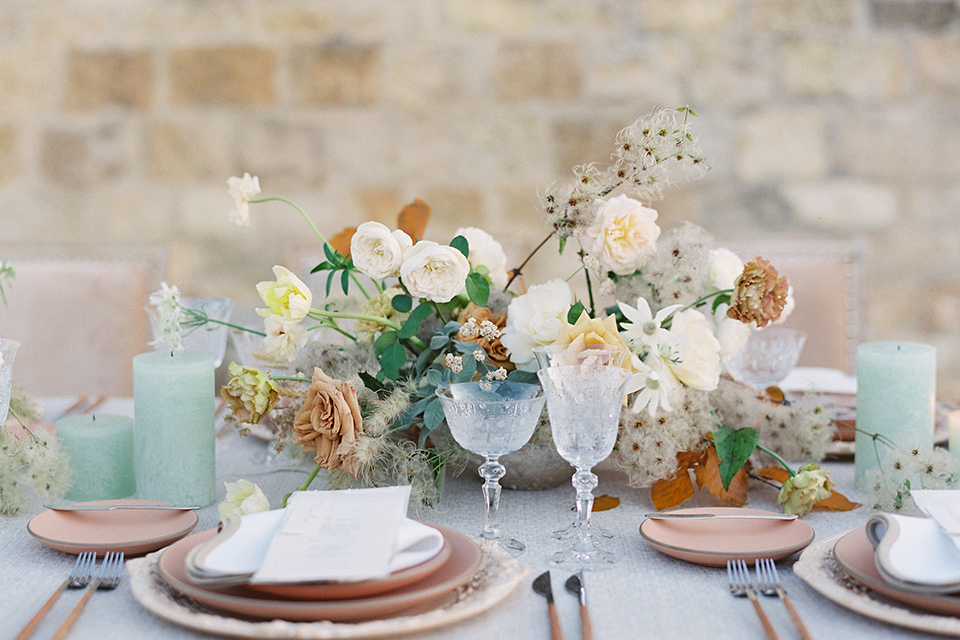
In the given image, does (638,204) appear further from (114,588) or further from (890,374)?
(114,588)

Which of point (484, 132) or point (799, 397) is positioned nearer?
point (799, 397)

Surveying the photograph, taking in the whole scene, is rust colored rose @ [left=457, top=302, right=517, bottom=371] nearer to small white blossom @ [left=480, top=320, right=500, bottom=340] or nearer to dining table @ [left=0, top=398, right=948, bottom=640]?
small white blossom @ [left=480, top=320, right=500, bottom=340]

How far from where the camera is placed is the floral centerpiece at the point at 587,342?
0.99 meters

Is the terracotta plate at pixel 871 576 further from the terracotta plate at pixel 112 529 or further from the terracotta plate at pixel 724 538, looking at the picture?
the terracotta plate at pixel 112 529

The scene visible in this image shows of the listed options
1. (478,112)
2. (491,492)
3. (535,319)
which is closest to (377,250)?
(535,319)

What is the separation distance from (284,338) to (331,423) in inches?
6.8

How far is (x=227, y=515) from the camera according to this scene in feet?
3.05

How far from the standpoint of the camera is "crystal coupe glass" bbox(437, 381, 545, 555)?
35.3 inches

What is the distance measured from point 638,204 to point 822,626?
0.51 metres

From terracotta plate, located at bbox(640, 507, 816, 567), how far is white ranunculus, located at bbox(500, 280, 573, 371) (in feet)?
0.78

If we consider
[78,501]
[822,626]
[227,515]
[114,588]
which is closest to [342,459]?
[227,515]

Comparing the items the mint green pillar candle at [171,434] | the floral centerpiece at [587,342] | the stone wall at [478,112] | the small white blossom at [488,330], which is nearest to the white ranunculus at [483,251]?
the floral centerpiece at [587,342]

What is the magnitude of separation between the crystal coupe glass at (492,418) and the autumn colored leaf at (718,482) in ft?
0.81

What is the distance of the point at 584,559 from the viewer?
2.89 ft
